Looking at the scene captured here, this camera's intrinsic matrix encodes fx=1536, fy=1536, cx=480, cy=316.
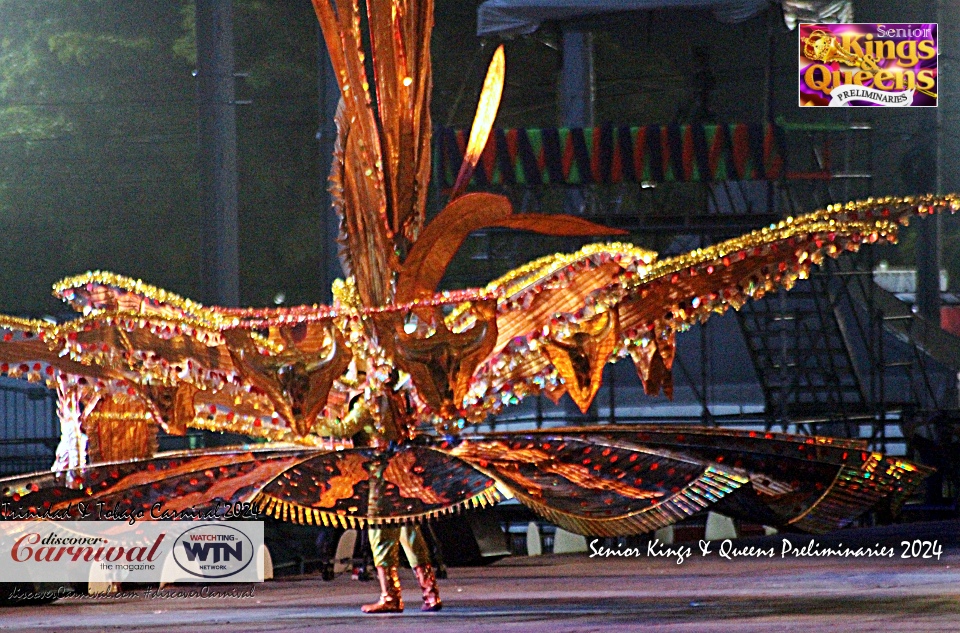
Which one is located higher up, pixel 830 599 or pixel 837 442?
pixel 837 442

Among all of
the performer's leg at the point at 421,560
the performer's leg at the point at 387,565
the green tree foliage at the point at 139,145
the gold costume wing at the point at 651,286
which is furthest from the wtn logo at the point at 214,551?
the green tree foliage at the point at 139,145

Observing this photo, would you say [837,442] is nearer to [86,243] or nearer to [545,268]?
[545,268]

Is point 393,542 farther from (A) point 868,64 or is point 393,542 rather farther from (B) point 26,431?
(A) point 868,64

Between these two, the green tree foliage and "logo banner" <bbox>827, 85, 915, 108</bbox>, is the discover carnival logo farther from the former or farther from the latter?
the green tree foliage

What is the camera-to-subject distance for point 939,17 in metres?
17.8

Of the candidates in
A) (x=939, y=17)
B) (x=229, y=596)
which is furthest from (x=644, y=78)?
(x=229, y=596)

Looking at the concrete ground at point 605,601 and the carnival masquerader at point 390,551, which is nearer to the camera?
the concrete ground at point 605,601

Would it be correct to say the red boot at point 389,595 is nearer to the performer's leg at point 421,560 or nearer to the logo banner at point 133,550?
the performer's leg at point 421,560

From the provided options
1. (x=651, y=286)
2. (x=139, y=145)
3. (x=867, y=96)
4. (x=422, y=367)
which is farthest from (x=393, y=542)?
(x=139, y=145)

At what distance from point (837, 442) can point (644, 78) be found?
15.4m

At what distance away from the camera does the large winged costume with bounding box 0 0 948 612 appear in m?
6.78

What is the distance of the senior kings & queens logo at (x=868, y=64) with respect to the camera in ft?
49.8

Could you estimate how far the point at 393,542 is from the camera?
7.27 metres

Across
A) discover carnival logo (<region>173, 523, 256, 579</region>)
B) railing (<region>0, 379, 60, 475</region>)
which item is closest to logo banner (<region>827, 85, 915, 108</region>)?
railing (<region>0, 379, 60, 475</region>)
